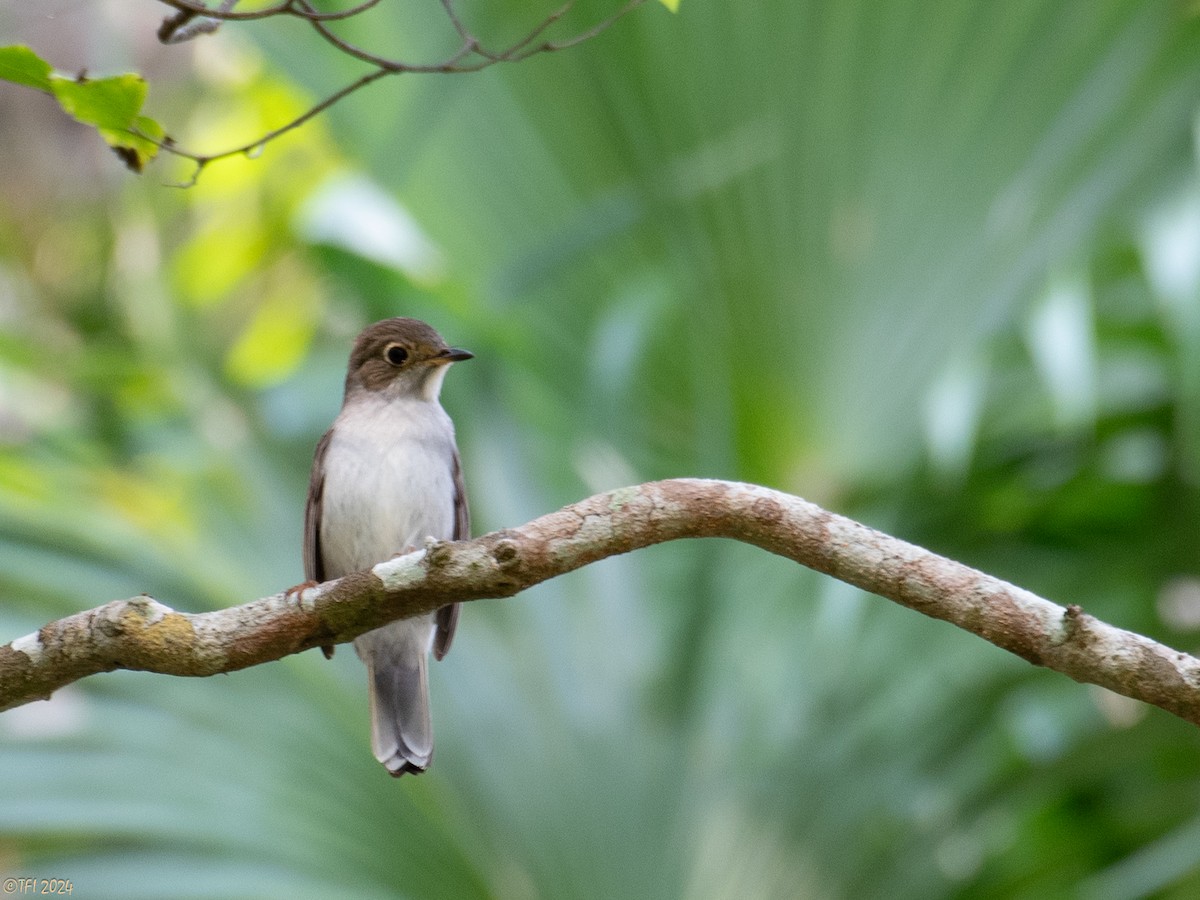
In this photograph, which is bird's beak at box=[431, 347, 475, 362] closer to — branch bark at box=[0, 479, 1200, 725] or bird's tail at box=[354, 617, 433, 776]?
bird's tail at box=[354, 617, 433, 776]

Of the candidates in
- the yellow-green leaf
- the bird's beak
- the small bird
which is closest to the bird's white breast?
the small bird

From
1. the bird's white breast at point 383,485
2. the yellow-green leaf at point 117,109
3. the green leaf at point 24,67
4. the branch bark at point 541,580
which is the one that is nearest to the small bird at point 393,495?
the bird's white breast at point 383,485

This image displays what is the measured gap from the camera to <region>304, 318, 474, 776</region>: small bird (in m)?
4.23

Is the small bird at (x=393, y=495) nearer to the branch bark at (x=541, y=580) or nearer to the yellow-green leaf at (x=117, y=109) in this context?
the branch bark at (x=541, y=580)

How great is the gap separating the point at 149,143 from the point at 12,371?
380 cm

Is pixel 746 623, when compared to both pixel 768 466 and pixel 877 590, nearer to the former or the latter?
pixel 768 466

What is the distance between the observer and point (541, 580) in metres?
2.71

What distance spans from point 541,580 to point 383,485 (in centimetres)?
160

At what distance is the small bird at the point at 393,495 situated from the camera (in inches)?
166

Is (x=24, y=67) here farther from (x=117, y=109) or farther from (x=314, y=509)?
(x=314, y=509)

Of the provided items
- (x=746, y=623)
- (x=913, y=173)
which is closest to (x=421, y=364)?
(x=746, y=623)

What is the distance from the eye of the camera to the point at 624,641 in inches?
196

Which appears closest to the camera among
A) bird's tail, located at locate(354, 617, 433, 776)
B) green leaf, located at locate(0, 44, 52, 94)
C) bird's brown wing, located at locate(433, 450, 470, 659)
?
green leaf, located at locate(0, 44, 52, 94)

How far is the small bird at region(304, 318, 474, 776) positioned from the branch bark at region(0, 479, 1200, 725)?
139 cm
